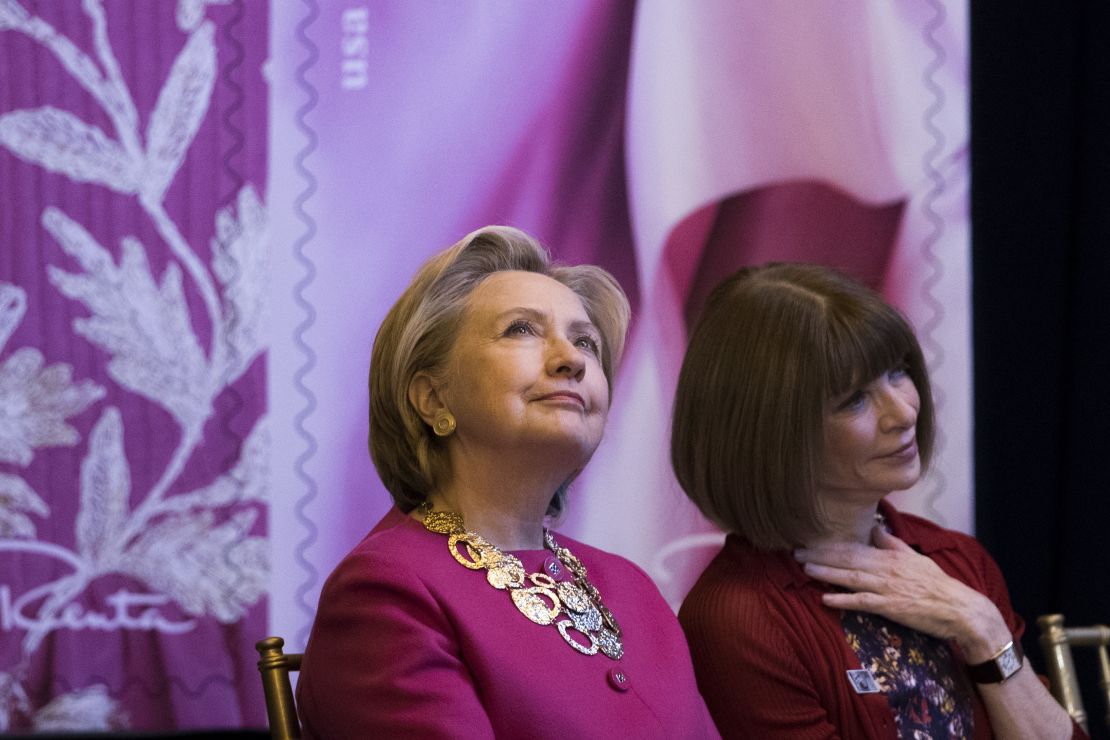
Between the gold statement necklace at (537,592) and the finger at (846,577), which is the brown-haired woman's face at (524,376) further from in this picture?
the finger at (846,577)

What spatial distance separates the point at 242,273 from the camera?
8.39 ft

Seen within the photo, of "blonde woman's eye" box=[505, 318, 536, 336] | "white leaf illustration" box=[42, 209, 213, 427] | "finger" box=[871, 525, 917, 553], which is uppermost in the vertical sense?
"blonde woman's eye" box=[505, 318, 536, 336]

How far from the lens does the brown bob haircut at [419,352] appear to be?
1.65 meters

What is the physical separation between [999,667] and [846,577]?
9.9 inches

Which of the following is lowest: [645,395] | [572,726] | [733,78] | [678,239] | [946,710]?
[946,710]

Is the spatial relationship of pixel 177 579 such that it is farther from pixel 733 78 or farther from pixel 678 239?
pixel 733 78

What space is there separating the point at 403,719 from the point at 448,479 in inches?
15.2

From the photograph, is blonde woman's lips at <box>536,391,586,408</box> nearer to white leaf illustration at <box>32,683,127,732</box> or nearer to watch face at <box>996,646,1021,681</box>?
watch face at <box>996,646,1021,681</box>

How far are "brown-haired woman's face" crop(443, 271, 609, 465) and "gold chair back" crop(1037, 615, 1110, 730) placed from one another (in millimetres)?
884

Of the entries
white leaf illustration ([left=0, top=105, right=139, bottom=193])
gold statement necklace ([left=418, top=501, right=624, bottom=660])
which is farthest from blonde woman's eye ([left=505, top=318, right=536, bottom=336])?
white leaf illustration ([left=0, top=105, right=139, bottom=193])

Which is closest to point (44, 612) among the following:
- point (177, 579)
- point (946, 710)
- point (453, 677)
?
point (177, 579)

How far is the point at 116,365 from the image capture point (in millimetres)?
2531

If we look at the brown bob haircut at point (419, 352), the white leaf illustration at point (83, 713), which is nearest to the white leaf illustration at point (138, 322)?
the white leaf illustration at point (83, 713)

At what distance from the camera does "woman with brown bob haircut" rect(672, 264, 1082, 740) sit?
5.70 feet
